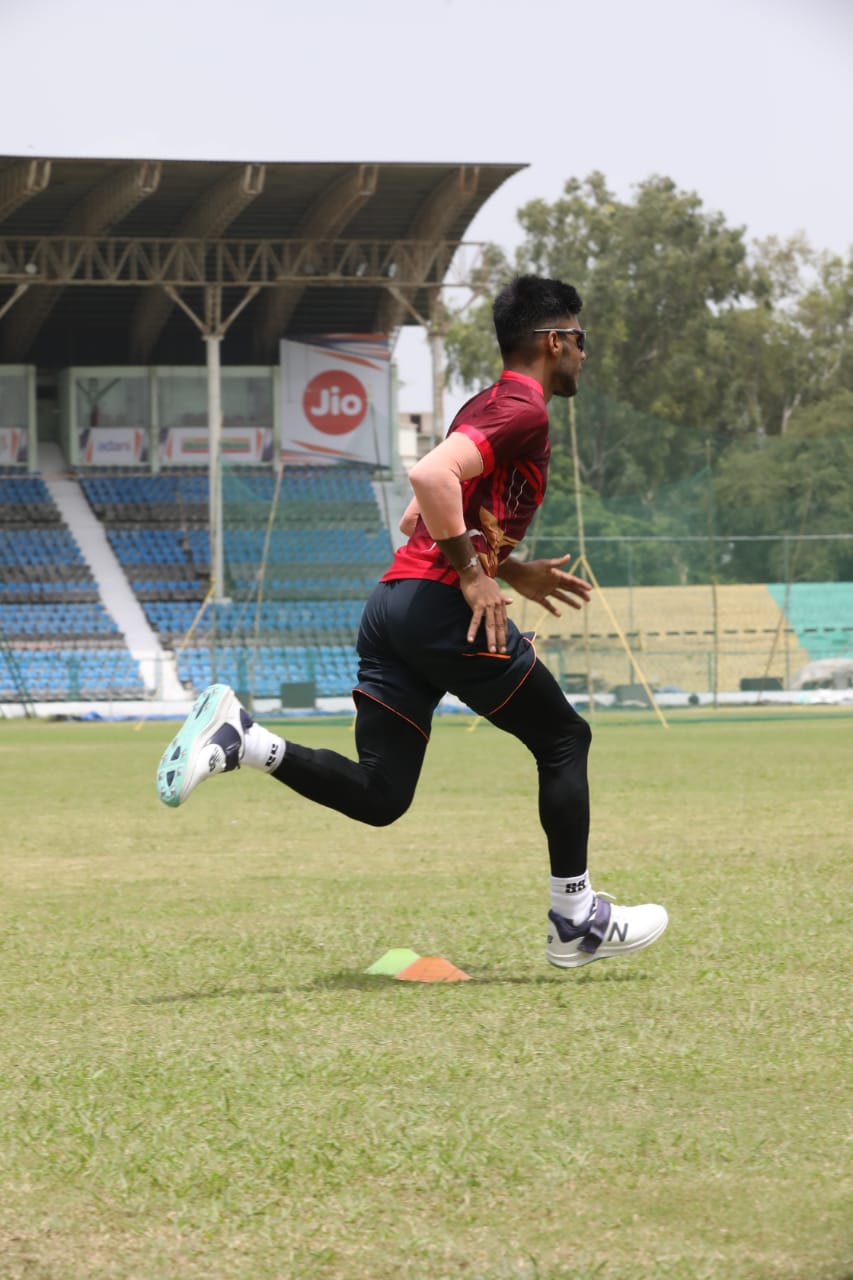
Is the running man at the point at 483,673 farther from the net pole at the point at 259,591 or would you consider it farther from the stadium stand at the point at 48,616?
the stadium stand at the point at 48,616

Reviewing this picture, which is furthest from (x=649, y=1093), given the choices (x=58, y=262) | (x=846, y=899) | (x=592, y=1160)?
(x=58, y=262)

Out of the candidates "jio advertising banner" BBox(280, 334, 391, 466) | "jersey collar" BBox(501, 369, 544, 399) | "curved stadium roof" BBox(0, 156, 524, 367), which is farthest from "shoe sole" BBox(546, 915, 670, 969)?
"jio advertising banner" BBox(280, 334, 391, 466)

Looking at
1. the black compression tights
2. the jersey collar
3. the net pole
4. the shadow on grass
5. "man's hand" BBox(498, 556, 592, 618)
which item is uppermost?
the jersey collar

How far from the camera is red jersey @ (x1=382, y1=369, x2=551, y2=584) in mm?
5031

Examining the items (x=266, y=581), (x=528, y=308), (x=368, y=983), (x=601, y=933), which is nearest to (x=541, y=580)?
(x=528, y=308)

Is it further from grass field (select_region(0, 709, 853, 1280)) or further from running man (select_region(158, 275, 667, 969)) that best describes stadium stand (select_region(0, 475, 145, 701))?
running man (select_region(158, 275, 667, 969))

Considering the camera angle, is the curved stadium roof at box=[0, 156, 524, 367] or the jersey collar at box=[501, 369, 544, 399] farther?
the curved stadium roof at box=[0, 156, 524, 367]

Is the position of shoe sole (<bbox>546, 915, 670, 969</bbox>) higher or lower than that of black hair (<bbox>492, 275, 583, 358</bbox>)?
lower

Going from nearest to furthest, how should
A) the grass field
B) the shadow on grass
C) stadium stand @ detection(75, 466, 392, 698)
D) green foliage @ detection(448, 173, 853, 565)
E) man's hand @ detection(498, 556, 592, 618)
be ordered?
the grass field
the shadow on grass
man's hand @ detection(498, 556, 592, 618)
stadium stand @ detection(75, 466, 392, 698)
green foliage @ detection(448, 173, 853, 565)

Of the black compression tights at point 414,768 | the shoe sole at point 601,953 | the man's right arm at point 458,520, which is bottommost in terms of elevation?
the shoe sole at point 601,953

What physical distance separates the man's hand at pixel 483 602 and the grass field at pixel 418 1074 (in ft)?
3.19

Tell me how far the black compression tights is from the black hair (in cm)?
92

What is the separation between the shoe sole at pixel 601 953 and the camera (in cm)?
534

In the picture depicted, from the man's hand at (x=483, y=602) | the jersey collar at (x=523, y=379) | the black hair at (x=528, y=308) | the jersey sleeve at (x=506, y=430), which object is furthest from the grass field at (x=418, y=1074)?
→ the black hair at (x=528, y=308)
